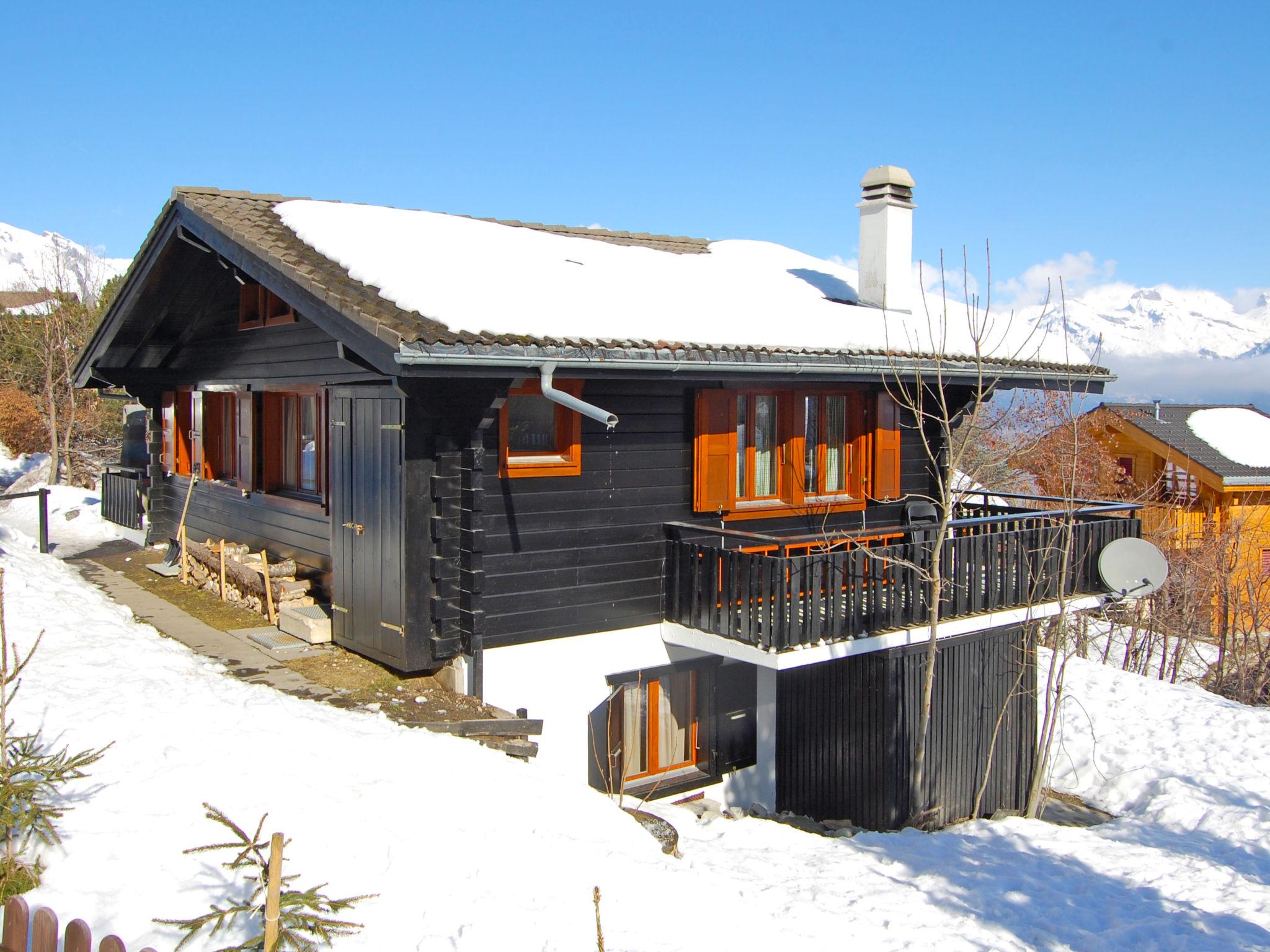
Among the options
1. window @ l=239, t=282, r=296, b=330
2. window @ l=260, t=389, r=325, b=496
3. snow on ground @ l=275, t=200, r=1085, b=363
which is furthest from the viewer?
window @ l=260, t=389, r=325, b=496

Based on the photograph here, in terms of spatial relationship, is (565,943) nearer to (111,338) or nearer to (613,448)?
(613,448)

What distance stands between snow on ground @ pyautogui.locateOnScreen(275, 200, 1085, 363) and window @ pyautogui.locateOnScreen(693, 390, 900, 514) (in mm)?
699

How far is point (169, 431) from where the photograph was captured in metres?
13.8

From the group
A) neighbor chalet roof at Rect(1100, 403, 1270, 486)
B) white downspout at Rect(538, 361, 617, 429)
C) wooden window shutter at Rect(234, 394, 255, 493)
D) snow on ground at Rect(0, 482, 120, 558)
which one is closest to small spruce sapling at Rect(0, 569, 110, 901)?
white downspout at Rect(538, 361, 617, 429)

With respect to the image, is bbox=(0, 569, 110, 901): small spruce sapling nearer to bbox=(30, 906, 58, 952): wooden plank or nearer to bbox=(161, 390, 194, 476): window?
bbox=(30, 906, 58, 952): wooden plank

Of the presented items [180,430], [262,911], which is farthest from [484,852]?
[180,430]

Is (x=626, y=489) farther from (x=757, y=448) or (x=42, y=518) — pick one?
(x=42, y=518)

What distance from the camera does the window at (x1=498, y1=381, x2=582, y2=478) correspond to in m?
7.97

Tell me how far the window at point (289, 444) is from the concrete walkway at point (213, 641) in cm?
165

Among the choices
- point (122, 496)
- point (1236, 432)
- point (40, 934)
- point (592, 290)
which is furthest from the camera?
point (1236, 432)

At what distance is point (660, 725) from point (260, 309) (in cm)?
601

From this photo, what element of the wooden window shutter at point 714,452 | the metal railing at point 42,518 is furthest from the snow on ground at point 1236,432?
the metal railing at point 42,518

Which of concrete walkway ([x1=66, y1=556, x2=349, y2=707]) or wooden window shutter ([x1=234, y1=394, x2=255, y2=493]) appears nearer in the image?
concrete walkway ([x1=66, y1=556, x2=349, y2=707])

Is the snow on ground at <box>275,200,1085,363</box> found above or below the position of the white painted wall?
above
